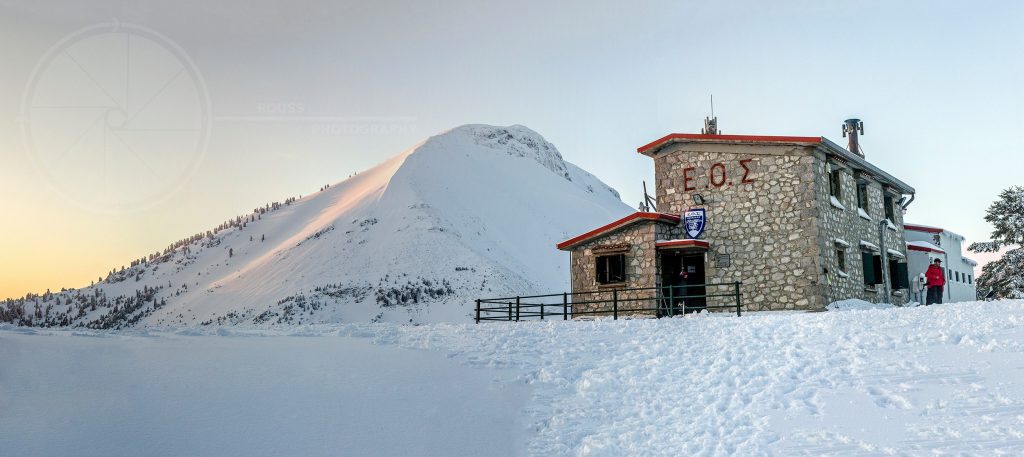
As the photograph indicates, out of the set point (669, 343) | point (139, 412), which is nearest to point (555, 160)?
point (669, 343)

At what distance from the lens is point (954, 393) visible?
8.98 m

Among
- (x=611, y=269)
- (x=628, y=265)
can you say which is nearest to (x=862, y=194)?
(x=628, y=265)

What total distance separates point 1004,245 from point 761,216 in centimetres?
2065

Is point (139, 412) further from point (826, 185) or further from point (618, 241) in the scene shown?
point (826, 185)

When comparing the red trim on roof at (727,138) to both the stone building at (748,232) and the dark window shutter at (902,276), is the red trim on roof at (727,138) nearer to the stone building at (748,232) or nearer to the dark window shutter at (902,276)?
the stone building at (748,232)

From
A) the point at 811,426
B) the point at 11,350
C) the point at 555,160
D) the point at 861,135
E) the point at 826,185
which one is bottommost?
the point at 811,426

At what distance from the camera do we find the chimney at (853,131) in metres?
28.5

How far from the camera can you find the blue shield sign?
23312 millimetres

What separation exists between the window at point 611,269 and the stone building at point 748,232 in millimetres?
35

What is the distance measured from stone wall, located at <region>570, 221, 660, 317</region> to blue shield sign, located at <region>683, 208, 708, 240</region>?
115 cm

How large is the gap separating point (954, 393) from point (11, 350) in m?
13.4

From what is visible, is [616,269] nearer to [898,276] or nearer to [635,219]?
[635,219]

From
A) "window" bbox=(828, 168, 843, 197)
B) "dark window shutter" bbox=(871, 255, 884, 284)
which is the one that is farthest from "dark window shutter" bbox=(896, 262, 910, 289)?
"window" bbox=(828, 168, 843, 197)

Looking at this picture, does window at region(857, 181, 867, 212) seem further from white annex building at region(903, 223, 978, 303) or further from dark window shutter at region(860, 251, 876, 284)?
white annex building at region(903, 223, 978, 303)
